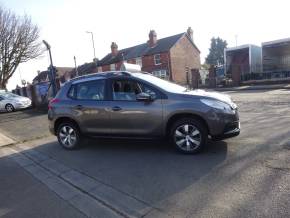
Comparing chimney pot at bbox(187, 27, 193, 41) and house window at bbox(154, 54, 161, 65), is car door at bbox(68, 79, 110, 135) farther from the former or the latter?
chimney pot at bbox(187, 27, 193, 41)

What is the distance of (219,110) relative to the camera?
18.6 ft

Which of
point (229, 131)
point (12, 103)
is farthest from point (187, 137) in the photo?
point (12, 103)

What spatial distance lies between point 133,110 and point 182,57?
41.1 m

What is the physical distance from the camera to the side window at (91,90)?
22.3 ft

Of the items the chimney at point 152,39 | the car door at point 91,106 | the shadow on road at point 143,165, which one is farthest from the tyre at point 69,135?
the chimney at point 152,39

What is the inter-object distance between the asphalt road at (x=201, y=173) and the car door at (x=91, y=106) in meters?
0.60

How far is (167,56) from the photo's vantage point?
4328cm

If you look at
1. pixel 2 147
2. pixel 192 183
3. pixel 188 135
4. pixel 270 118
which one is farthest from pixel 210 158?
pixel 2 147

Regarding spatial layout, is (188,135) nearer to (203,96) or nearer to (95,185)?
(203,96)

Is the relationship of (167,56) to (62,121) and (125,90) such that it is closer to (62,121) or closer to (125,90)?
(62,121)

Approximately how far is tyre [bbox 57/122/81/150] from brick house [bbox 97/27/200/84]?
3546cm

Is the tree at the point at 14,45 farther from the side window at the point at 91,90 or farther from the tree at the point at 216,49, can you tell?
the tree at the point at 216,49

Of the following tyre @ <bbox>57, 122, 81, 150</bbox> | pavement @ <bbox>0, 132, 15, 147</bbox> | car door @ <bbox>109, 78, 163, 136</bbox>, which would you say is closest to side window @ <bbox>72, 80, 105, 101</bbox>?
car door @ <bbox>109, 78, 163, 136</bbox>

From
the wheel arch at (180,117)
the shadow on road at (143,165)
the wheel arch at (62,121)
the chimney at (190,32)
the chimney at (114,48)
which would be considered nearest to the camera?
the shadow on road at (143,165)
